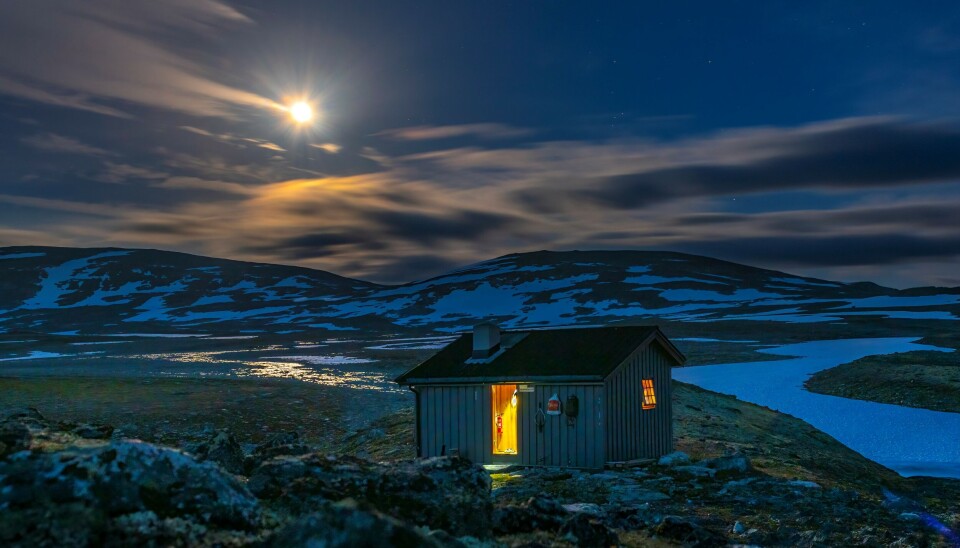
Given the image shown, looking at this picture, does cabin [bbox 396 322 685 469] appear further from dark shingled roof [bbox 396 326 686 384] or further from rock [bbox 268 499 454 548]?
rock [bbox 268 499 454 548]

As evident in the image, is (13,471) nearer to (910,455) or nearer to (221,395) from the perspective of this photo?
(910,455)

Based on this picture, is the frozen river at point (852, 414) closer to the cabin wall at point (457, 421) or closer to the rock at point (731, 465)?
the rock at point (731, 465)

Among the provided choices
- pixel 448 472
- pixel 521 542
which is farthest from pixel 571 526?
pixel 448 472

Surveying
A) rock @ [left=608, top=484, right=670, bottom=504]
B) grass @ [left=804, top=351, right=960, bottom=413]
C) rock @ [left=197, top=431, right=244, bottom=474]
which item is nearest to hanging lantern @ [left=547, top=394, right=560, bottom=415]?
rock @ [left=608, top=484, right=670, bottom=504]

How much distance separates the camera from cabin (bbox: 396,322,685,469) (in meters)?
27.0

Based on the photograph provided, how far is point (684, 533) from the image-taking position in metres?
12.5

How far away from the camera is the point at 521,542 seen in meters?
9.80

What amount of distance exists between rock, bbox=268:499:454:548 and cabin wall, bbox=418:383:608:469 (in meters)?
20.5

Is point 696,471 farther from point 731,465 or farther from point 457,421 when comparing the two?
point 457,421

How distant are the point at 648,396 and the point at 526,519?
1983 cm

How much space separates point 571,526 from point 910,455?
29.9 meters

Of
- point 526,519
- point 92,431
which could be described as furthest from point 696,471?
point 92,431

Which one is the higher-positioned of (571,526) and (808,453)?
(571,526)

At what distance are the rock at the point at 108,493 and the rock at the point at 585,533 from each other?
4.09 m
